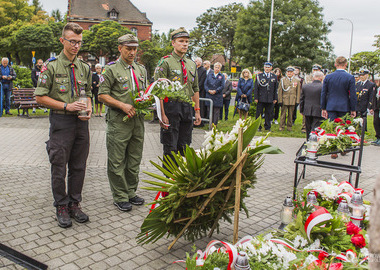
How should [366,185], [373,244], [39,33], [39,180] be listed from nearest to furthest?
[373,244]
[39,180]
[366,185]
[39,33]

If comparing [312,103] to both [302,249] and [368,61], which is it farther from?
[368,61]

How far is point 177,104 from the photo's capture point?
4934 mm

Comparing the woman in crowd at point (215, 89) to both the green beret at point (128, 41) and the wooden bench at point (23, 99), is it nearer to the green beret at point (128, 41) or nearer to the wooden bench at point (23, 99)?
the wooden bench at point (23, 99)

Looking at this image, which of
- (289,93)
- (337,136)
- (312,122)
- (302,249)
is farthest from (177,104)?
(289,93)

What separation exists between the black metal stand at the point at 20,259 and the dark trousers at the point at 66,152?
1.01 meters

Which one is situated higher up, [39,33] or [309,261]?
[39,33]

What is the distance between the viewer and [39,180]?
6.16 m

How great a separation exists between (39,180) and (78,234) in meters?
2.48

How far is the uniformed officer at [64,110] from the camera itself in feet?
13.5

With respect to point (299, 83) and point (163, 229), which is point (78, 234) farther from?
point (299, 83)

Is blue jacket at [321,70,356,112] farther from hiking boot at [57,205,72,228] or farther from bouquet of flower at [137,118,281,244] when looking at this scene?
hiking boot at [57,205,72,228]

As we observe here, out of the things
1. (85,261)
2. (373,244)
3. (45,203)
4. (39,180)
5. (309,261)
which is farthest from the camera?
(39,180)

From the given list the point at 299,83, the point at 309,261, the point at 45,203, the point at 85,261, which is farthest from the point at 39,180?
the point at 299,83

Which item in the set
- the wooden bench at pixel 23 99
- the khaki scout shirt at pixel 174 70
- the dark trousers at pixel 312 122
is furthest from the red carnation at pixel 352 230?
the wooden bench at pixel 23 99
